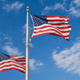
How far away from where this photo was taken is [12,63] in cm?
2130

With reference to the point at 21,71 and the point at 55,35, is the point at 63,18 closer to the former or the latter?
the point at 55,35

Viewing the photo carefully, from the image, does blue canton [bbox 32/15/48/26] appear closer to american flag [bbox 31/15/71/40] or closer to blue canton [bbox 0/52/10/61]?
american flag [bbox 31/15/71/40]

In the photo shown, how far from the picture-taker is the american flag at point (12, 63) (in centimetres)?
2108

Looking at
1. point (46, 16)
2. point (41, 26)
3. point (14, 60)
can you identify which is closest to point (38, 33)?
point (41, 26)

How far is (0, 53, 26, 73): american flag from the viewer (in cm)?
2108

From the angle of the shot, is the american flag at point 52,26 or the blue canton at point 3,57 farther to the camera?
the blue canton at point 3,57

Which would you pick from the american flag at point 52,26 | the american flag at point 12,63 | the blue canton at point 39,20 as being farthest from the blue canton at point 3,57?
the blue canton at point 39,20

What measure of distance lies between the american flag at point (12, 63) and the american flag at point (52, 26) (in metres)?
4.07

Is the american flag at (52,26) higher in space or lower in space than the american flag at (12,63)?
higher

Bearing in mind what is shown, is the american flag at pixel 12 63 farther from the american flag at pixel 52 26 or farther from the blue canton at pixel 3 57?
the american flag at pixel 52 26

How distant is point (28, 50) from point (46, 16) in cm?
391

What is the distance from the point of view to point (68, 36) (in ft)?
63.9

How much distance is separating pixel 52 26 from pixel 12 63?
5.49 metres

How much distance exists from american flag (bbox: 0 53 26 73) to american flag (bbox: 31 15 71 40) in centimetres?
407
